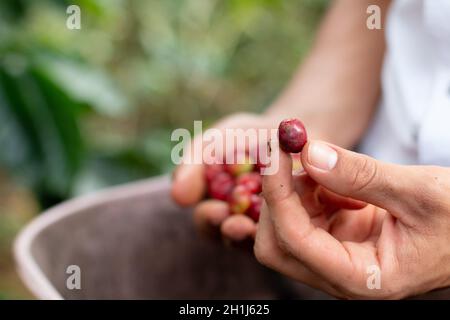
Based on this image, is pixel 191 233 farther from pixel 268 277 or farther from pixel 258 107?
pixel 258 107

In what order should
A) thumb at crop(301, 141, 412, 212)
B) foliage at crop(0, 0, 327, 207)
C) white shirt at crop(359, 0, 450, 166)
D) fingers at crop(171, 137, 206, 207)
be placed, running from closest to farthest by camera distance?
thumb at crop(301, 141, 412, 212)
white shirt at crop(359, 0, 450, 166)
fingers at crop(171, 137, 206, 207)
foliage at crop(0, 0, 327, 207)

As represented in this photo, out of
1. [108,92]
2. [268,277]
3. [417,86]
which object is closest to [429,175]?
[417,86]

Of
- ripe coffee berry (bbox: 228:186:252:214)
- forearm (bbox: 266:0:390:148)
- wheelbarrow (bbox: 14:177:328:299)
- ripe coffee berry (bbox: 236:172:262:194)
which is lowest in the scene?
wheelbarrow (bbox: 14:177:328:299)

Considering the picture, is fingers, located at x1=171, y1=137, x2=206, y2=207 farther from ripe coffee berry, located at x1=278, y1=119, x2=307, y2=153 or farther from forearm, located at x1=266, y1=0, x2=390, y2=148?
ripe coffee berry, located at x1=278, y1=119, x2=307, y2=153

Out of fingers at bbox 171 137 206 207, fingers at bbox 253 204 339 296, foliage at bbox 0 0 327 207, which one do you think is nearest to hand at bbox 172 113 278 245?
fingers at bbox 171 137 206 207

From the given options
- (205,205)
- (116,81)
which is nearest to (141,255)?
(205,205)

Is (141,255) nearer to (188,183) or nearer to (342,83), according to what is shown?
(188,183)

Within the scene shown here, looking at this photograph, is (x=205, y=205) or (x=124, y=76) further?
(x=124, y=76)
